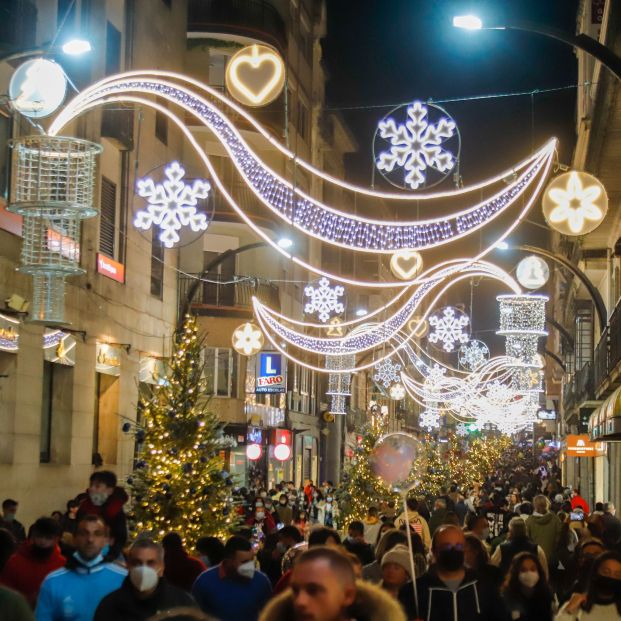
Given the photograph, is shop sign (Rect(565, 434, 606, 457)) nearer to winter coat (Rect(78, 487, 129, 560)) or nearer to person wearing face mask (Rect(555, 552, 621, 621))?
winter coat (Rect(78, 487, 129, 560))

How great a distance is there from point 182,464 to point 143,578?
11.4 m

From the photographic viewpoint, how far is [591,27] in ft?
136

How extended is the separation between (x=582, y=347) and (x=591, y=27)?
19.8 m

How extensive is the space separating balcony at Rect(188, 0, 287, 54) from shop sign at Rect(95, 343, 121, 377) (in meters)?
16.6

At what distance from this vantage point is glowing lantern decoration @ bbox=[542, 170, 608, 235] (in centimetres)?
1709

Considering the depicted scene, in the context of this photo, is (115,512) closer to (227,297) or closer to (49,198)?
(49,198)

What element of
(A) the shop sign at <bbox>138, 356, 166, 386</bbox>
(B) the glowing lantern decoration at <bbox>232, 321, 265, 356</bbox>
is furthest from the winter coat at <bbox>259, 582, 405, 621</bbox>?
(B) the glowing lantern decoration at <bbox>232, 321, 265, 356</bbox>

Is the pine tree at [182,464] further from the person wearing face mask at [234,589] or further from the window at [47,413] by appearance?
the person wearing face mask at [234,589]

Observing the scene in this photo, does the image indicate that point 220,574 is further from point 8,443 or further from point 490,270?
point 490,270

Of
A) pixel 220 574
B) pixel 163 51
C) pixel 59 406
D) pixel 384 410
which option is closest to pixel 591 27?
pixel 163 51

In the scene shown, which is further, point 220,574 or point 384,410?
point 384,410

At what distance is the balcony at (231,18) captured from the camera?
42.5 metres

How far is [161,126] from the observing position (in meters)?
33.7

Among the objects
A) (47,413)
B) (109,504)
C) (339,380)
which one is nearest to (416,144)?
(109,504)
